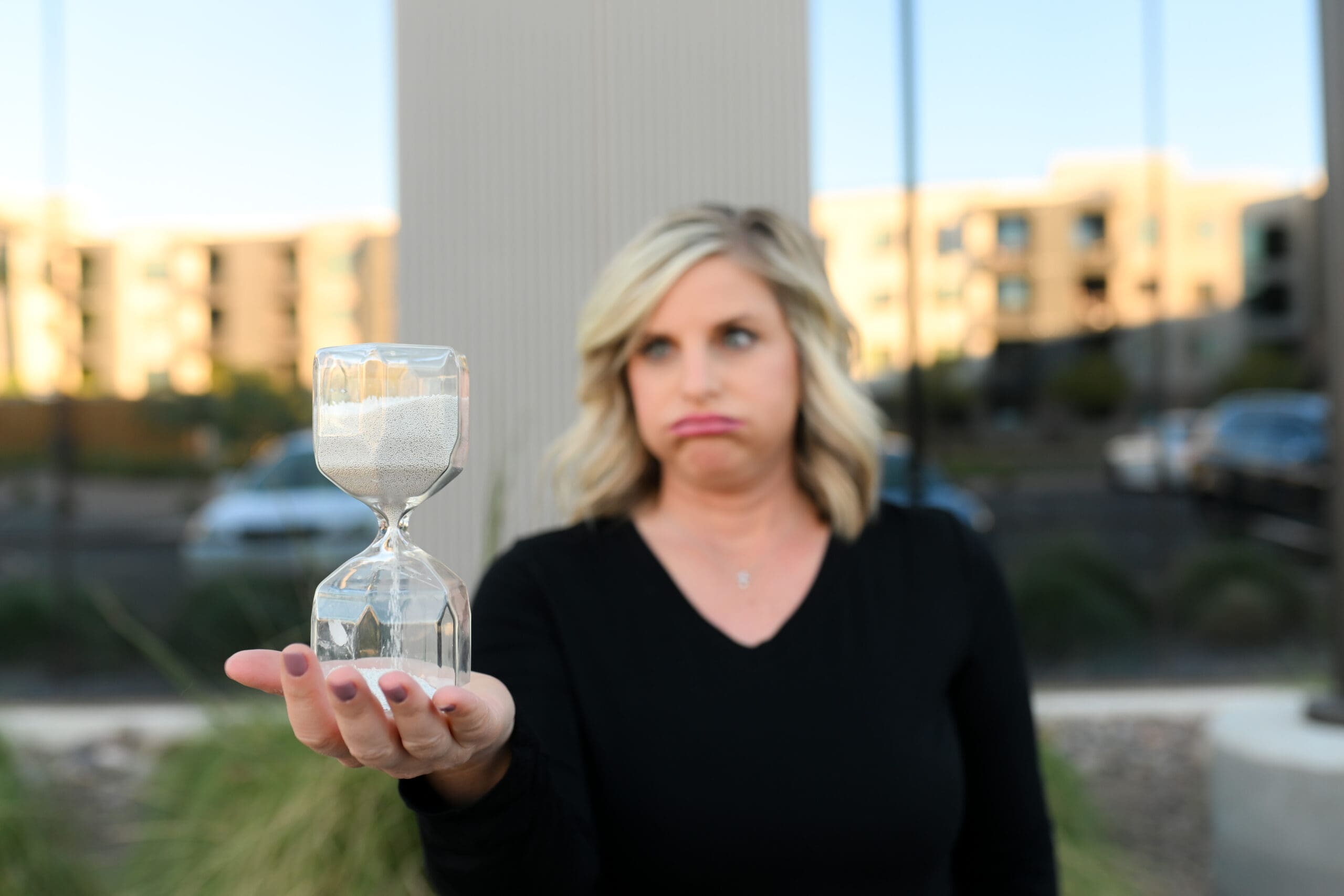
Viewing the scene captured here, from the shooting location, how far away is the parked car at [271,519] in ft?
19.7

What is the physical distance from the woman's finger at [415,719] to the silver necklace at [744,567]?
91 cm

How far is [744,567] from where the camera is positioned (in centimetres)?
181

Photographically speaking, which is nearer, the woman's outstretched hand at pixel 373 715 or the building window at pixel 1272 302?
the woman's outstretched hand at pixel 373 715

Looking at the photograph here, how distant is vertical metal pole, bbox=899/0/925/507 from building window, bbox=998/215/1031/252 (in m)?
0.63

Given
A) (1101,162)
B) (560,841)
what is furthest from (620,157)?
(1101,162)

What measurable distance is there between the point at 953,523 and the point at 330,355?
4.35 feet

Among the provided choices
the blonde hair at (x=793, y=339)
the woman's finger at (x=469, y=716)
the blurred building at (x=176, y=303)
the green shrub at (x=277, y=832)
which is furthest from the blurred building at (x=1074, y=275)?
the woman's finger at (x=469, y=716)

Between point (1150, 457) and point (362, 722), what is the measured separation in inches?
258

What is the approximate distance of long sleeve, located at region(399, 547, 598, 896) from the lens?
3.51 feet

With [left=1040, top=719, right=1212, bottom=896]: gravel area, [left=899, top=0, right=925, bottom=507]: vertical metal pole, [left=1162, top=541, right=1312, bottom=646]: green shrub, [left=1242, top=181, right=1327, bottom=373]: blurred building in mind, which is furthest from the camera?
[left=1242, top=181, right=1327, bottom=373]: blurred building

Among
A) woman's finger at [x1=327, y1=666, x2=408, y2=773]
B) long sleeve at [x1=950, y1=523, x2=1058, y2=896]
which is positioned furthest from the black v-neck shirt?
woman's finger at [x1=327, y1=666, x2=408, y2=773]

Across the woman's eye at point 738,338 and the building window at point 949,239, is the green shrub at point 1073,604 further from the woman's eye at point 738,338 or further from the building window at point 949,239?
the woman's eye at point 738,338

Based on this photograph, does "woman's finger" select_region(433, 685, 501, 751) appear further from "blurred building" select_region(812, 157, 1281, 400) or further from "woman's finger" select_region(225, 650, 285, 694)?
"blurred building" select_region(812, 157, 1281, 400)

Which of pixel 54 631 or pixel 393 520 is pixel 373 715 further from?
pixel 54 631
